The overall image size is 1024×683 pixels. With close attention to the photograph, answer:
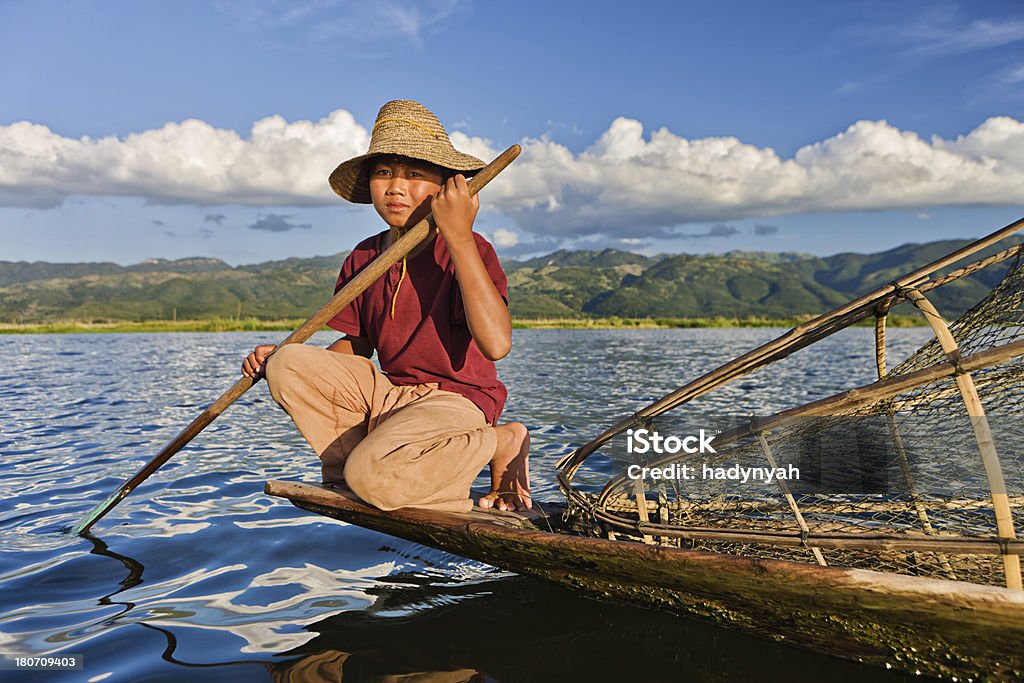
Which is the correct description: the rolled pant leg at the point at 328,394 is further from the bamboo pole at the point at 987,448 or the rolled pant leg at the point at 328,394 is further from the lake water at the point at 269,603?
the bamboo pole at the point at 987,448

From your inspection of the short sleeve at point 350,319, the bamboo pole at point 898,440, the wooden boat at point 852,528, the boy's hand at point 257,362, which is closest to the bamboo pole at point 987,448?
the wooden boat at point 852,528

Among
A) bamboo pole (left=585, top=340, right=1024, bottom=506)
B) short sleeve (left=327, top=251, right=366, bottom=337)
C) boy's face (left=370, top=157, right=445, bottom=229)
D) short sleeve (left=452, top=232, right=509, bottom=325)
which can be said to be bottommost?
bamboo pole (left=585, top=340, right=1024, bottom=506)

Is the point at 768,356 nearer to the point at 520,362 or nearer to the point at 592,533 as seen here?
the point at 592,533

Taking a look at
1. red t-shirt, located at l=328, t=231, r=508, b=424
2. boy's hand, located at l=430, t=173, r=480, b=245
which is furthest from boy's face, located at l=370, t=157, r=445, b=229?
boy's hand, located at l=430, t=173, r=480, b=245

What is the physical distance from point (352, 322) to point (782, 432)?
2.30m

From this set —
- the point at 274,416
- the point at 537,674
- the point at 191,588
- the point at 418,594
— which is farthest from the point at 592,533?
the point at 274,416

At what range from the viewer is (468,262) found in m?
3.02

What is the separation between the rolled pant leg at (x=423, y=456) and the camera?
3.10 m

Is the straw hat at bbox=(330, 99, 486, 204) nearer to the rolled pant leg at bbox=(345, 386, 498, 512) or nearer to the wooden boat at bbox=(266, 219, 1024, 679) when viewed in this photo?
the rolled pant leg at bbox=(345, 386, 498, 512)

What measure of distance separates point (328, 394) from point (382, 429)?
1.76 feet

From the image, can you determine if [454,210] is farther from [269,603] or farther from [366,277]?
[269,603]

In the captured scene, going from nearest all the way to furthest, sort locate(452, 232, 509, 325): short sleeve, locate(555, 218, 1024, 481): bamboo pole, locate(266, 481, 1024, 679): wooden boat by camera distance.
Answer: locate(266, 481, 1024, 679): wooden boat → locate(555, 218, 1024, 481): bamboo pole → locate(452, 232, 509, 325): short sleeve

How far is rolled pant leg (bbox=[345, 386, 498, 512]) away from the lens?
3100 mm

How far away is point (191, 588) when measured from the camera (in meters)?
3.52
